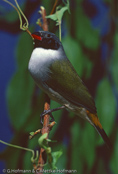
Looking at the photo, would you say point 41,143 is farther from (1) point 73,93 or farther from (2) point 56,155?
(1) point 73,93

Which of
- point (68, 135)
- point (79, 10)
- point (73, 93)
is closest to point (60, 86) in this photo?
point (73, 93)

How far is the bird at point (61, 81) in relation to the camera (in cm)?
75

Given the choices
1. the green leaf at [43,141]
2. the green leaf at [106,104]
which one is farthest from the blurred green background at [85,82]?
the green leaf at [43,141]

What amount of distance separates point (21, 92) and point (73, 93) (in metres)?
0.14

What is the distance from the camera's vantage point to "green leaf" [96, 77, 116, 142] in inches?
31.5

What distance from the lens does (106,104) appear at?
0.81m

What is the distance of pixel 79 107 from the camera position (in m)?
0.78

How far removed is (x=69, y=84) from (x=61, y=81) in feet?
0.08

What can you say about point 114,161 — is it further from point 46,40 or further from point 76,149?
point 46,40

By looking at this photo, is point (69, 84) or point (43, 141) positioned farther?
point (69, 84)

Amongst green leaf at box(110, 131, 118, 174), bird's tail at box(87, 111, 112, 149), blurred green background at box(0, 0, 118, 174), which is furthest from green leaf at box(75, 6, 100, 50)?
green leaf at box(110, 131, 118, 174)

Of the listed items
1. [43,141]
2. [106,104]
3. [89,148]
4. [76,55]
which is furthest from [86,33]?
[43,141]

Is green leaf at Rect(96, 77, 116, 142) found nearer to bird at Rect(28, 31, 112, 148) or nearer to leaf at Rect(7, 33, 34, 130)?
bird at Rect(28, 31, 112, 148)

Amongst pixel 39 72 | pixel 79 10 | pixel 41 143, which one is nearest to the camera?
pixel 41 143
